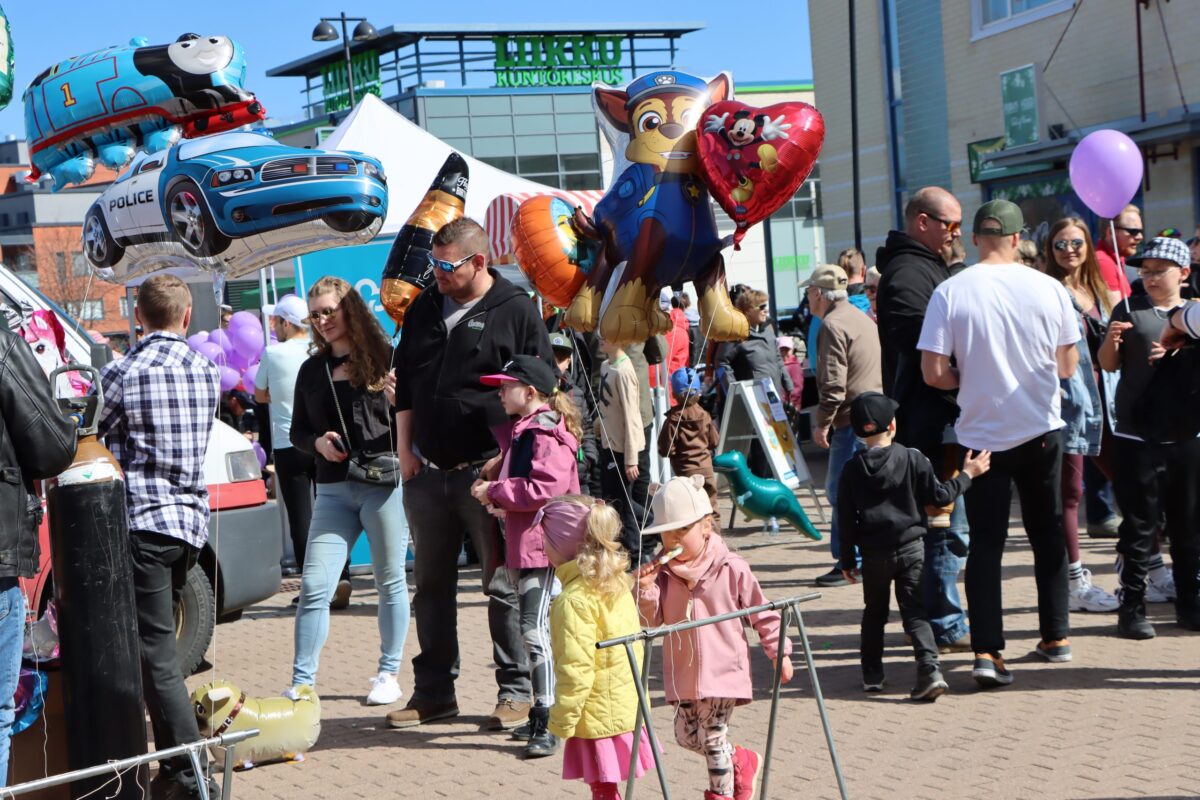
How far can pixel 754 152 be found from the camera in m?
5.50

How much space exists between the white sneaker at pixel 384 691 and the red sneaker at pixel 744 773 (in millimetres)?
2448

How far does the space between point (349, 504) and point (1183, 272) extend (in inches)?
168

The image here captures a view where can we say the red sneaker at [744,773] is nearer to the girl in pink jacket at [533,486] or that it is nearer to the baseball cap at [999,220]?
the girl in pink jacket at [533,486]

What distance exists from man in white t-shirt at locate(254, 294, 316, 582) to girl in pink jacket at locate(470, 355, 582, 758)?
13.5ft

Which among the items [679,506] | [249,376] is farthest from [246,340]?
[679,506]

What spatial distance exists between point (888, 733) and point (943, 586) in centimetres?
132

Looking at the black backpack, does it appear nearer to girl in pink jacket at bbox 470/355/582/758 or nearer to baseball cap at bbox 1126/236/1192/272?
baseball cap at bbox 1126/236/1192/272

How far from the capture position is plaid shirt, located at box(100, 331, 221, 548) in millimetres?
5391

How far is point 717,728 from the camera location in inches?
188

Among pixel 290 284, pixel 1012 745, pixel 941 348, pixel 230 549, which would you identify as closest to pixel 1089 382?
pixel 941 348

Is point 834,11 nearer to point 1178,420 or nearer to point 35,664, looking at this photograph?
point 1178,420

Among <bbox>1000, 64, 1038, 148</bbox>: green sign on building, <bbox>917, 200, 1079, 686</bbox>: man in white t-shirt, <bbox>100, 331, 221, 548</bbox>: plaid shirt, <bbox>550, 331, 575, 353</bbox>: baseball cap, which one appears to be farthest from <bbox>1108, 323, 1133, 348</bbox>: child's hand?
<bbox>1000, 64, 1038, 148</bbox>: green sign on building

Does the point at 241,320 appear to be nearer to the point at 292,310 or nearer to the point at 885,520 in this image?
the point at 292,310

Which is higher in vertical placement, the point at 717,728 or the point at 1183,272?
the point at 1183,272
